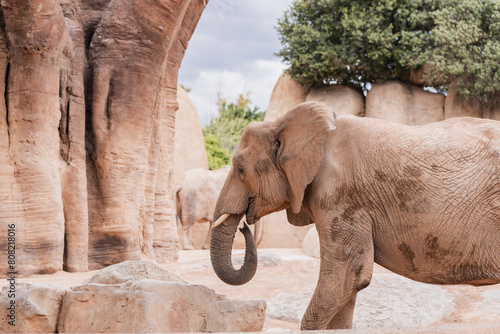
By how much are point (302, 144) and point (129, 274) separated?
169cm

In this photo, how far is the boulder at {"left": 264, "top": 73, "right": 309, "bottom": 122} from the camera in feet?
64.6

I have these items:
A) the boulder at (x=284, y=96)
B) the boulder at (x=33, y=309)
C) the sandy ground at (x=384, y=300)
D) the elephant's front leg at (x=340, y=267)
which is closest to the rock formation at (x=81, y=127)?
the sandy ground at (x=384, y=300)

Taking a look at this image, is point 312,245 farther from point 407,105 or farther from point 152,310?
point 152,310

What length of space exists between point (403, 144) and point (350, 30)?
47.8 ft

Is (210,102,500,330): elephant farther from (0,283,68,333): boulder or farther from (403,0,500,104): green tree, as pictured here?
(403,0,500,104): green tree

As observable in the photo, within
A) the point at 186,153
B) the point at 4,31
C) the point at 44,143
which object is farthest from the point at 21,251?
the point at 186,153

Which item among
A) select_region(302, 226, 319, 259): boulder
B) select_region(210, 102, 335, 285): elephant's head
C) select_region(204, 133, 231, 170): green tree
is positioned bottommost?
select_region(302, 226, 319, 259): boulder

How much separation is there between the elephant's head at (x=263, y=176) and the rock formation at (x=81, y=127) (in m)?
3.35

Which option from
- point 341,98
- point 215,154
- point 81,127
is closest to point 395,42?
point 341,98

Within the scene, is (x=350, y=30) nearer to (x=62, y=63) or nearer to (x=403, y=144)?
(x=62, y=63)

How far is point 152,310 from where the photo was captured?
3.30 metres

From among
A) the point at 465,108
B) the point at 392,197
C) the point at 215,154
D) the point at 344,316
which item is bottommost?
the point at 344,316

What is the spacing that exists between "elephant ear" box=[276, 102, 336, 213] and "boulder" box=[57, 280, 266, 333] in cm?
90

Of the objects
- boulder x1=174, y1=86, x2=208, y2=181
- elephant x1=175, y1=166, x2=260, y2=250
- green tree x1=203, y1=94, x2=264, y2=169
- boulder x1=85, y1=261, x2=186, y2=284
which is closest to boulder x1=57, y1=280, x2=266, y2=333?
boulder x1=85, y1=261, x2=186, y2=284
